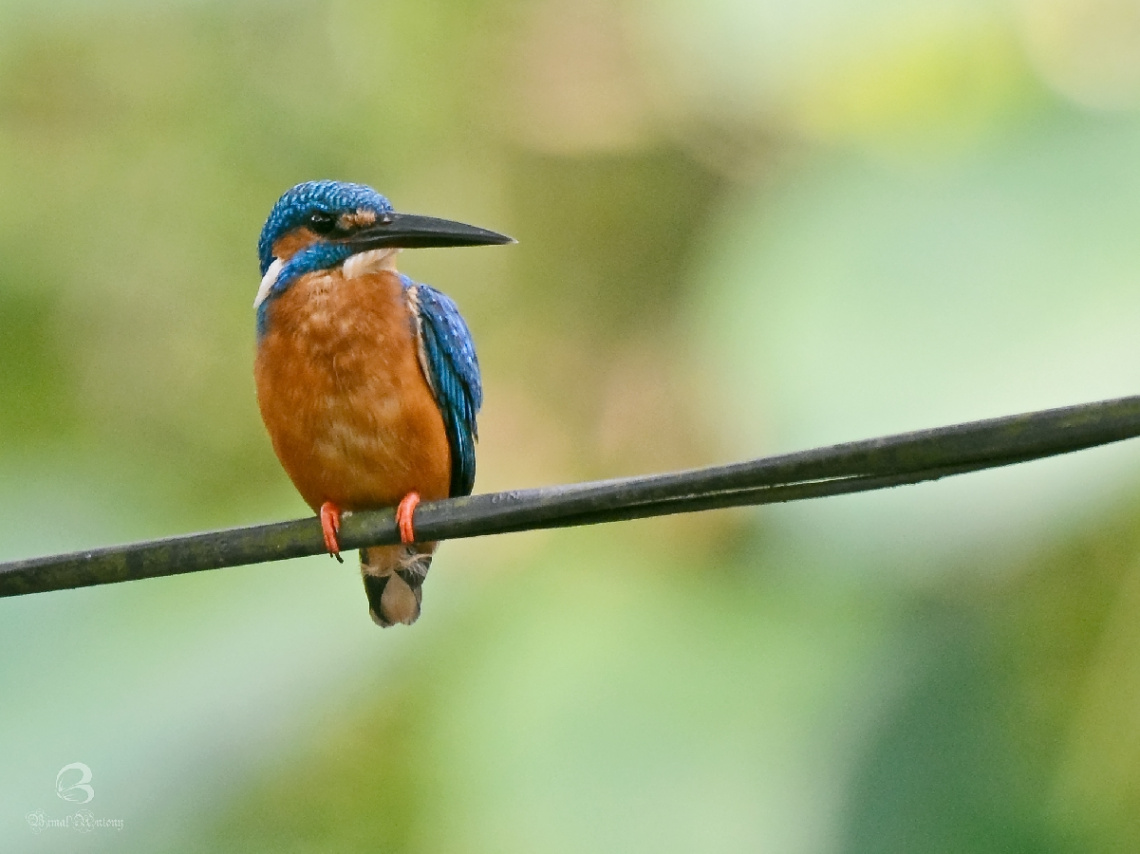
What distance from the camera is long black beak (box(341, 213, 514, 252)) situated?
2936mm

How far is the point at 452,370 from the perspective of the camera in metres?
3.14

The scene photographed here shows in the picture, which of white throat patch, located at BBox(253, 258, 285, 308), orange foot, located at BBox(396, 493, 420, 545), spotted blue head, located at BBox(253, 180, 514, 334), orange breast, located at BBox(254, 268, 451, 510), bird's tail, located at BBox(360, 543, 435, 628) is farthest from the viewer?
bird's tail, located at BBox(360, 543, 435, 628)

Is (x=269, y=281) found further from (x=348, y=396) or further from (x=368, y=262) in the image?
(x=348, y=396)

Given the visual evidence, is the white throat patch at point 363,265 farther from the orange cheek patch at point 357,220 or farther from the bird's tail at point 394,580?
the bird's tail at point 394,580

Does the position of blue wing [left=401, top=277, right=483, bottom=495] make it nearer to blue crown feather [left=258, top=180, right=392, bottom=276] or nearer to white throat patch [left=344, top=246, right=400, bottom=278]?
white throat patch [left=344, top=246, right=400, bottom=278]

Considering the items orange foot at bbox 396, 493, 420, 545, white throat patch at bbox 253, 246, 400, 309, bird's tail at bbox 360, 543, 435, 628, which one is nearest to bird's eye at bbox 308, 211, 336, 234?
white throat patch at bbox 253, 246, 400, 309

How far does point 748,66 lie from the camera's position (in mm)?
3613

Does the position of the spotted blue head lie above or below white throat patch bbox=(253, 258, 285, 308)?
above

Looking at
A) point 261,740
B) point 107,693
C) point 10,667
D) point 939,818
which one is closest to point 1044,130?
point 939,818

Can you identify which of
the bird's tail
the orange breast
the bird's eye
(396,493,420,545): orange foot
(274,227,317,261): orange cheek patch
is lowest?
the bird's tail

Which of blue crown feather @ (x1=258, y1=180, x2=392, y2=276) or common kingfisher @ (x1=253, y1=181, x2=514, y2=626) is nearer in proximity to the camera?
common kingfisher @ (x1=253, y1=181, x2=514, y2=626)

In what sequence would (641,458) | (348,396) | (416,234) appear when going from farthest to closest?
(641,458) → (416,234) → (348,396)

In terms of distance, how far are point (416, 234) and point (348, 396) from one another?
41 cm

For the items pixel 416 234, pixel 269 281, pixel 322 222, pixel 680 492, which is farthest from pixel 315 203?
pixel 680 492
